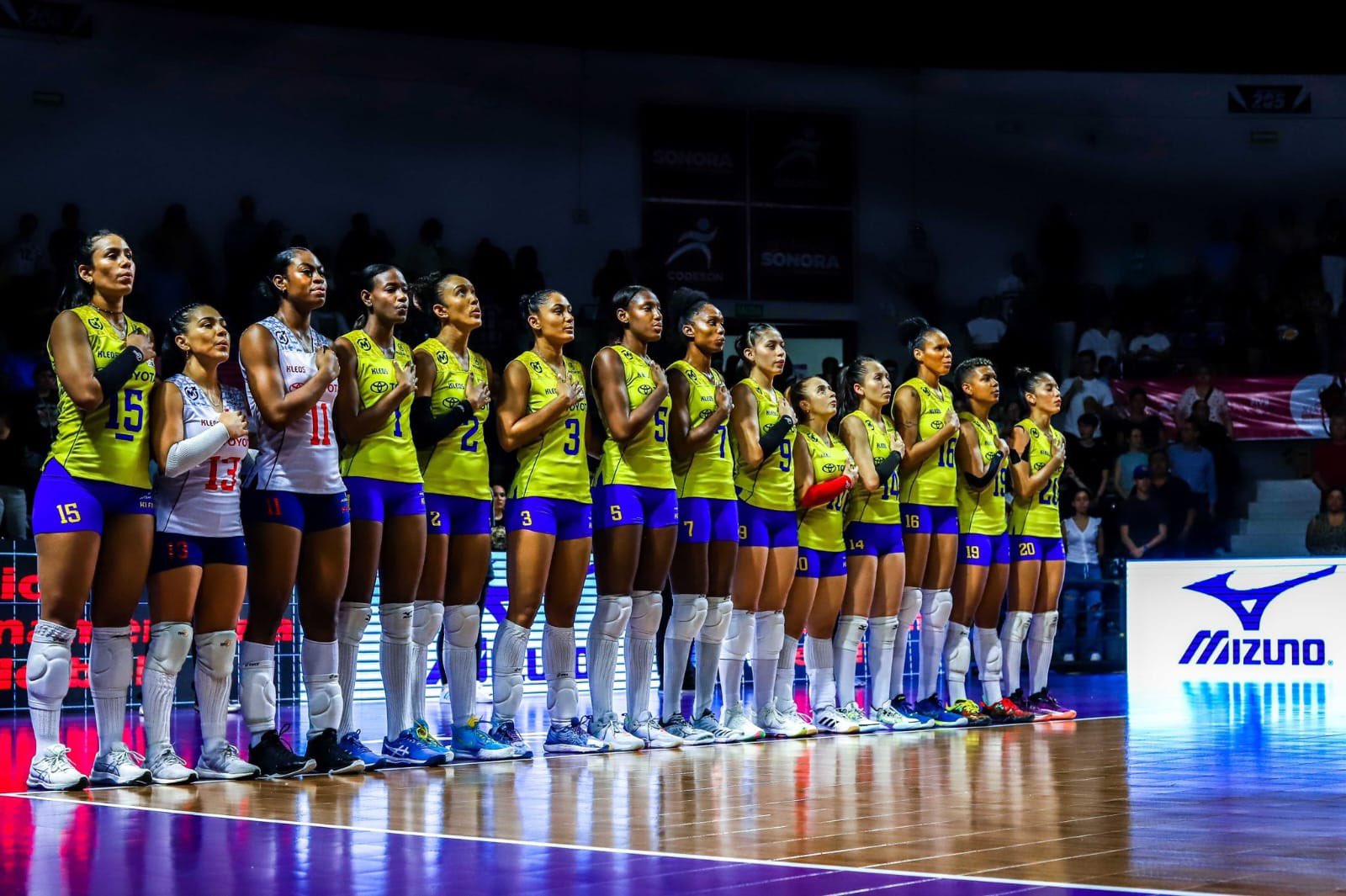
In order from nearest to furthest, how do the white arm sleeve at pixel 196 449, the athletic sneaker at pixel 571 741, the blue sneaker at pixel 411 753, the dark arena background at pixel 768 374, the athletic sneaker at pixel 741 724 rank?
the dark arena background at pixel 768 374, the white arm sleeve at pixel 196 449, the blue sneaker at pixel 411 753, the athletic sneaker at pixel 571 741, the athletic sneaker at pixel 741 724

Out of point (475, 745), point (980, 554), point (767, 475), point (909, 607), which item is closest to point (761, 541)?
point (767, 475)

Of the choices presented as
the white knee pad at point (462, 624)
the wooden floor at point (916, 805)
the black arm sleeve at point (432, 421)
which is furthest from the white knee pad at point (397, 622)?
the black arm sleeve at point (432, 421)

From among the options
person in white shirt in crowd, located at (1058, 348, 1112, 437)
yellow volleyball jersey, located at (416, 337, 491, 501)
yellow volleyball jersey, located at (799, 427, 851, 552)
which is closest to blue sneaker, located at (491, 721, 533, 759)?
yellow volleyball jersey, located at (416, 337, 491, 501)

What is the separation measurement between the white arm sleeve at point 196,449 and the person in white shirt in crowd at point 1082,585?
11044mm

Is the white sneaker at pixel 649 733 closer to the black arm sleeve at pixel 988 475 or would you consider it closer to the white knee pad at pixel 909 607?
the white knee pad at pixel 909 607

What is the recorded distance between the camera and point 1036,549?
1177 centimetres

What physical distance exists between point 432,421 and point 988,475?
428 cm

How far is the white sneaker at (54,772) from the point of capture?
7.10 meters

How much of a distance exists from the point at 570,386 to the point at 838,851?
13.2 ft

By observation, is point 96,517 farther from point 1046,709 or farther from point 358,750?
point 1046,709

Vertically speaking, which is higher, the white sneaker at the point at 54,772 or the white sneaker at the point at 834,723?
the white sneaker at the point at 54,772

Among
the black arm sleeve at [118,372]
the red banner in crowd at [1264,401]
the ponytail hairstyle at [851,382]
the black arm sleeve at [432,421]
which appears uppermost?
the red banner in crowd at [1264,401]

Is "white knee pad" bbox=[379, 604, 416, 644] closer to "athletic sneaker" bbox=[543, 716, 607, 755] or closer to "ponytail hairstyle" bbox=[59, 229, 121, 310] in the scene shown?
"athletic sneaker" bbox=[543, 716, 607, 755]

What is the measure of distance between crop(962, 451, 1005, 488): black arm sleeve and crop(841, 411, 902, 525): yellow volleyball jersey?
66 centimetres
